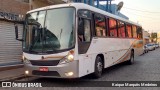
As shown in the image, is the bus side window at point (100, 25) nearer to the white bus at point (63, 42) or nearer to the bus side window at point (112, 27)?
the white bus at point (63, 42)

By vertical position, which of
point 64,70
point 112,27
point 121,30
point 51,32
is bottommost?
point 64,70

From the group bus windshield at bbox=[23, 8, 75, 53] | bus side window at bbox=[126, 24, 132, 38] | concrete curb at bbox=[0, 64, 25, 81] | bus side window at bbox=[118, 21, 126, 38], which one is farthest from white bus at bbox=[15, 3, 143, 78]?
bus side window at bbox=[126, 24, 132, 38]

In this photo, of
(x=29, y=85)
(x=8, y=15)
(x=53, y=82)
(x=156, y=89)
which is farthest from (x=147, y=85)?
(x=8, y=15)

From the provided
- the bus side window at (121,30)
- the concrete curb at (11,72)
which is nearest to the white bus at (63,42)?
the concrete curb at (11,72)

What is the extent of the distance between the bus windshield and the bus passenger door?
0.42 meters

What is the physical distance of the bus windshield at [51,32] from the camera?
28.0 ft

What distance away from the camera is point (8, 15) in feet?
45.0

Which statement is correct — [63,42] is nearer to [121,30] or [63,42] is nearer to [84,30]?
[84,30]

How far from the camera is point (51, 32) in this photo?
345 inches

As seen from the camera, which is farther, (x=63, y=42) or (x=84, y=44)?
(x=84, y=44)

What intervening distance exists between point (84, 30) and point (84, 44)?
533 millimetres

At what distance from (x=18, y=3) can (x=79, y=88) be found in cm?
857

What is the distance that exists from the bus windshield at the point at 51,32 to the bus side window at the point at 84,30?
36cm

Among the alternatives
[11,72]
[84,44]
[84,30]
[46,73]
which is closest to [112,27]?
[84,30]
